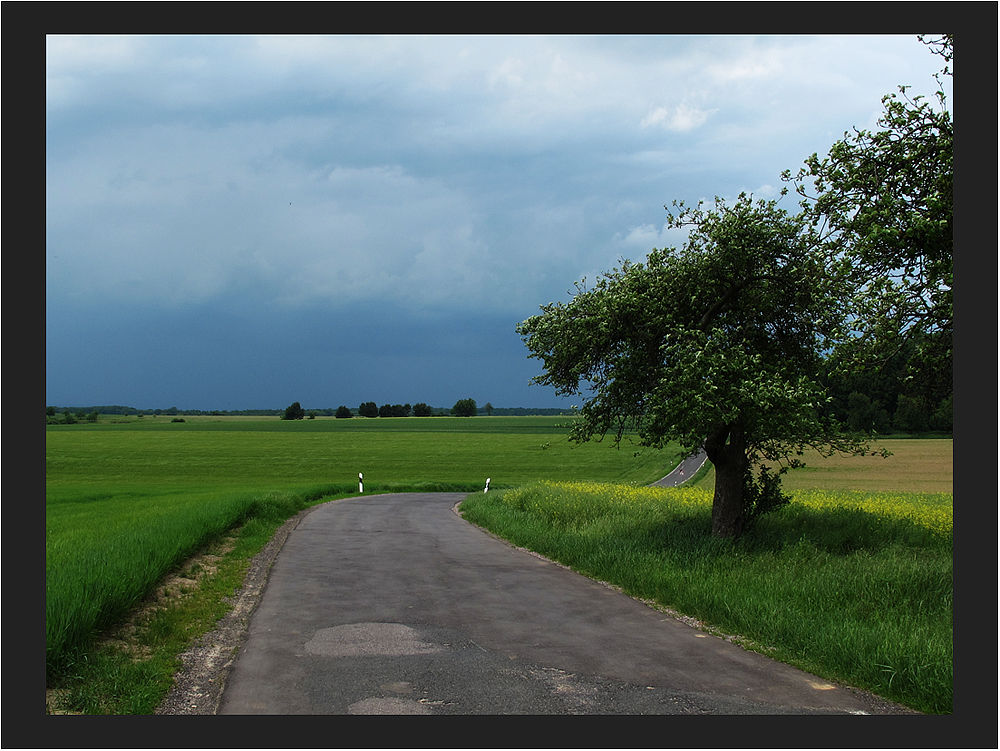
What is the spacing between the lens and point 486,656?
7.67 metres

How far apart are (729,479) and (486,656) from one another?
924cm

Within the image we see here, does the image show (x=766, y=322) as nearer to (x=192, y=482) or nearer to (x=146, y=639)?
(x=146, y=639)

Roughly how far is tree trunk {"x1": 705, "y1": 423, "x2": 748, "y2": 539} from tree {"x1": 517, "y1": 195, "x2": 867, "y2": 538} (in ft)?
0.08

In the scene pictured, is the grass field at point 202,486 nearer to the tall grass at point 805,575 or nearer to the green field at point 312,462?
the green field at point 312,462

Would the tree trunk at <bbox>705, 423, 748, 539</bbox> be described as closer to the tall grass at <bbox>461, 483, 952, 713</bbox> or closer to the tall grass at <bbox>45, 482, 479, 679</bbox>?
the tall grass at <bbox>461, 483, 952, 713</bbox>

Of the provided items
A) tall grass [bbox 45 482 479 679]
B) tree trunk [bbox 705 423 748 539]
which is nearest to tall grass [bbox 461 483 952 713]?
tree trunk [bbox 705 423 748 539]

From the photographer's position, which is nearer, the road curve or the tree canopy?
the tree canopy

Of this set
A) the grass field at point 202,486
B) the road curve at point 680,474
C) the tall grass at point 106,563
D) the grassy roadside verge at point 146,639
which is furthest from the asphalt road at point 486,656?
the road curve at point 680,474

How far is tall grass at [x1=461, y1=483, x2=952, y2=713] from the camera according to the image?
7.25 meters

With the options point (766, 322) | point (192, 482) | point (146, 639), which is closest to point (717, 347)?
point (766, 322)

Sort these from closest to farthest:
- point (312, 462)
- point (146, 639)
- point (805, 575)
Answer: point (146, 639)
point (805, 575)
point (312, 462)

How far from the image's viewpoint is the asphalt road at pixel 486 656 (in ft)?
20.4

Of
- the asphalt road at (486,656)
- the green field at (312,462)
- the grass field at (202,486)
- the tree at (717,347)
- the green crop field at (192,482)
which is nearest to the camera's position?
the asphalt road at (486,656)

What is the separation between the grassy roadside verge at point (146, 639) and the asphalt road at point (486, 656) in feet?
2.42
